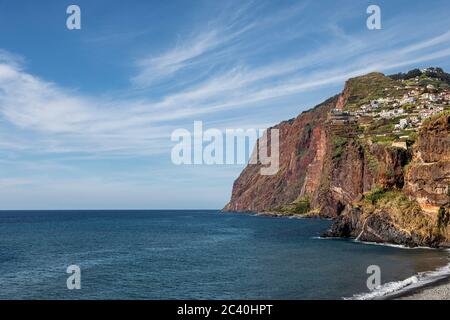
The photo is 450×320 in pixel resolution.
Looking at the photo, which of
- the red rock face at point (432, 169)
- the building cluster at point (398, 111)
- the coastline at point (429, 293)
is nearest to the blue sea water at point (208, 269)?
the coastline at point (429, 293)

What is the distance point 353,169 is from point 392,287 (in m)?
94.2

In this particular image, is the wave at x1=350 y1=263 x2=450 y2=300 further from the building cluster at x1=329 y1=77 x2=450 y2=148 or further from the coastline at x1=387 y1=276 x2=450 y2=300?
the building cluster at x1=329 y1=77 x2=450 y2=148

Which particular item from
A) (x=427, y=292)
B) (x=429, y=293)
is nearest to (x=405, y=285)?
(x=427, y=292)

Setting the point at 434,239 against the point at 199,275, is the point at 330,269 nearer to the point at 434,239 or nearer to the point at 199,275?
the point at 199,275

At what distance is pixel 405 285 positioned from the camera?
51406 millimetres

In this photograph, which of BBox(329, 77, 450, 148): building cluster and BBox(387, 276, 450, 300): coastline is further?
BBox(329, 77, 450, 148): building cluster

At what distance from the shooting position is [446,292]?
45.5 m

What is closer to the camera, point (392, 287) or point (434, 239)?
point (392, 287)

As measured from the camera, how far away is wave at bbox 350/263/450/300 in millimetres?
46362

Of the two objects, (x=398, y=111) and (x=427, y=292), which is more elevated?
(x=398, y=111)

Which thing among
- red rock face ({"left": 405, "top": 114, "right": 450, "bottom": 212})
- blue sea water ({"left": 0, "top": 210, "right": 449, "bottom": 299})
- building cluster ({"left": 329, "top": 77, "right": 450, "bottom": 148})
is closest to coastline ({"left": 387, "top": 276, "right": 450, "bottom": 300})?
blue sea water ({"left": 0, "top": 210, "right": 449, "bottom": 299})

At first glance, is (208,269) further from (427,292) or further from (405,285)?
(427,292)
